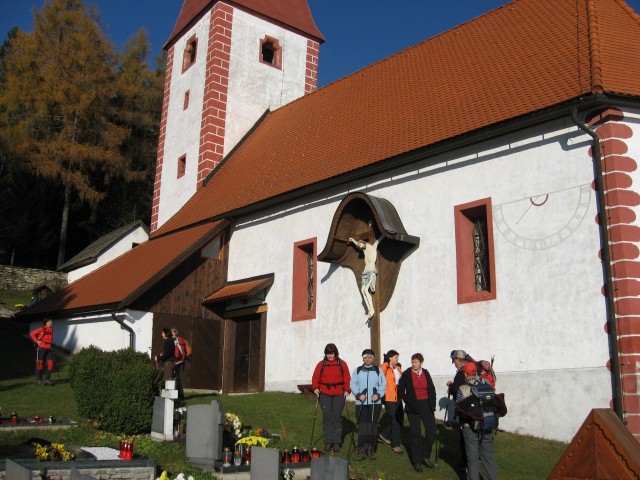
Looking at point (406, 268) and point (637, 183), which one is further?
point (406, 268)

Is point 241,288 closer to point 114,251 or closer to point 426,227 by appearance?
point 426,227

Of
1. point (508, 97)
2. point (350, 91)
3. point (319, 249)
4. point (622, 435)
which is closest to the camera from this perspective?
point (622, 435)

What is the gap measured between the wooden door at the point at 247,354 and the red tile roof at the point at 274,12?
1176 cm

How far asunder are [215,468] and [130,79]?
108 ft

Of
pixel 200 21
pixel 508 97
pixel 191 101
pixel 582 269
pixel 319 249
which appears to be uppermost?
pixel 200 21

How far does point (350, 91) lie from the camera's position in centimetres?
2009

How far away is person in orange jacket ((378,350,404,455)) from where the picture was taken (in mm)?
10523

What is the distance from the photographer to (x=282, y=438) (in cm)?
1076

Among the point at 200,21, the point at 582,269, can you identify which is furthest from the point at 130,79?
the point at 582,269

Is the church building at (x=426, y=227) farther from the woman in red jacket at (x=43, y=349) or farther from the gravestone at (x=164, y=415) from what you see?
the gravestone at (x=164, y=415)

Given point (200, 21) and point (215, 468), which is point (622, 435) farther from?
point (200, 21)

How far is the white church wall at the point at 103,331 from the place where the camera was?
18.0 metres

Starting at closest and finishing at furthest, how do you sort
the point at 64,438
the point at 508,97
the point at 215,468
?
the point at 215,468
the point at 64,438
the point at 508,97

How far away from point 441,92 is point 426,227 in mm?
3715
